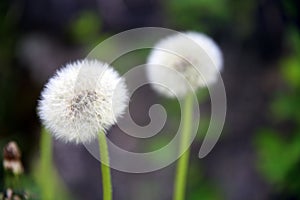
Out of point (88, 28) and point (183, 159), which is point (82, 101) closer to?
point (183, 159)

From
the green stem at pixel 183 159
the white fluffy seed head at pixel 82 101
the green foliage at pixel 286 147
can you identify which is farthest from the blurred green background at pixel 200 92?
the white fluffy seed head at pixel 82 101

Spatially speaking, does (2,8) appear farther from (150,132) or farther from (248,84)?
(150,132)

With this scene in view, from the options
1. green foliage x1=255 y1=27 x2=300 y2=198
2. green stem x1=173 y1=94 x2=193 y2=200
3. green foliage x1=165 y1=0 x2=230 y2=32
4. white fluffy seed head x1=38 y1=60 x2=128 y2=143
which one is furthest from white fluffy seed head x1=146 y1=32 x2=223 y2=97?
green foliage x1=165 y1=0 x2=230 y2=32

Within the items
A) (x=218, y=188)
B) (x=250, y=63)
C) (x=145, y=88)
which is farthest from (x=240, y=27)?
(x=218, y=188)

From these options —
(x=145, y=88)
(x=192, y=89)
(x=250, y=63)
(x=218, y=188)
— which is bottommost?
(x=192, y=89)

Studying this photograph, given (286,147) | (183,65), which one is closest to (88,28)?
(286,147)

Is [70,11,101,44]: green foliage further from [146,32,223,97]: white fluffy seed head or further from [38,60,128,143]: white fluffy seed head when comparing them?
[38,60,128,143]: white fluffy seed head
